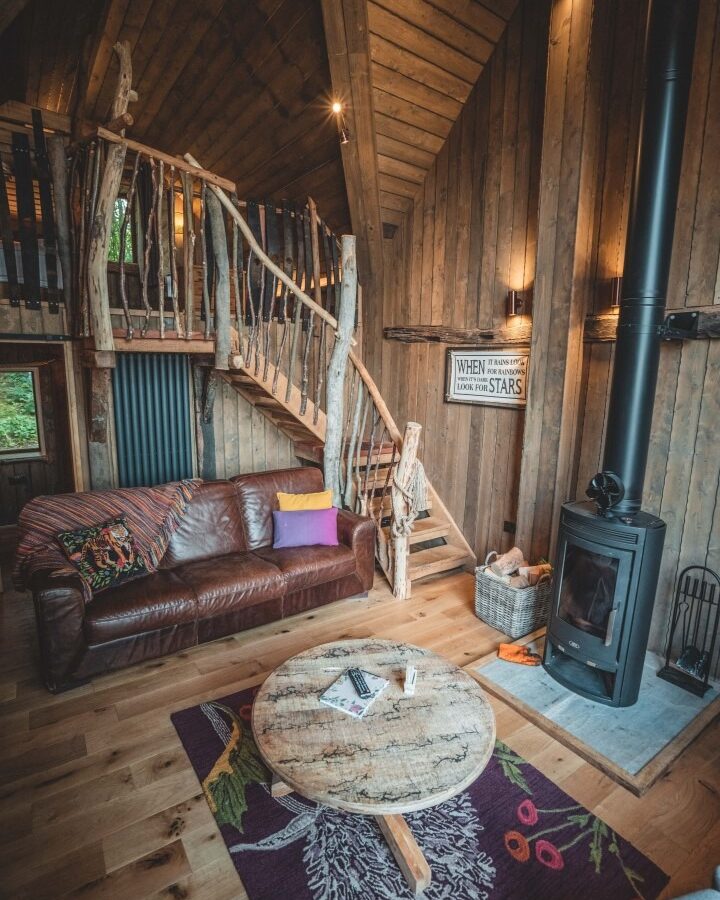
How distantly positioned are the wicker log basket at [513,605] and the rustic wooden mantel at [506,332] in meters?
1.62

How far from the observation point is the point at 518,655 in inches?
115

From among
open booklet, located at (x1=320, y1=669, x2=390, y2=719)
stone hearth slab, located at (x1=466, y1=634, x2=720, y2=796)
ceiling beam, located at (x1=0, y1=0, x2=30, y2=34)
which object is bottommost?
stone hearth slab, located at (x1=466, y1=634, x2=720, y2=796)

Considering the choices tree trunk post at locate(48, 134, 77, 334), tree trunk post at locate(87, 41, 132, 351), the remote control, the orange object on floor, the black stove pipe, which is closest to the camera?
the remote control

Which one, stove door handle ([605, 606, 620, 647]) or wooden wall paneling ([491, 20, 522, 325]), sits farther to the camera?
wooden wall paneling ([491, 20, 522, 325])

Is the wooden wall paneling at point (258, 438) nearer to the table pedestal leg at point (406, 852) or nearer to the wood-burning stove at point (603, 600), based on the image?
the wood-burning stove at point (603, 600)

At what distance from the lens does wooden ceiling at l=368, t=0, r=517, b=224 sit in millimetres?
3512

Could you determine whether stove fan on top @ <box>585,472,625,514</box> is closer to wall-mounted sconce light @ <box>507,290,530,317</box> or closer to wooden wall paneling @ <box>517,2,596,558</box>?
wooden wall paneling @ <box>517,2,596,558</box>

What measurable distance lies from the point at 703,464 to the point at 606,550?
2.64 ft

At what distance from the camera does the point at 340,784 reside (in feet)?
5.02

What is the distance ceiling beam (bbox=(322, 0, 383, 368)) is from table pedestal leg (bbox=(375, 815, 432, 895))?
4.19 metres

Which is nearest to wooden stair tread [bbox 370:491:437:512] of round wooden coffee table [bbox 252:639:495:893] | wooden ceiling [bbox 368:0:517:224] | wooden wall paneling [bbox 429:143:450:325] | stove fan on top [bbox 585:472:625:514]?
wooden wall paneling [bbox 429:143:450:325]

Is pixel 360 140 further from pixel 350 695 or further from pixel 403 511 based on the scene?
pixel 350 695

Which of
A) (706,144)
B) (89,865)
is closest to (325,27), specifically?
(706,144)

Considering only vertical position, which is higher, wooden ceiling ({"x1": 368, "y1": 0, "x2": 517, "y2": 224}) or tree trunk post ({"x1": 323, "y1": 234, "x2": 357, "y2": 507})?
wooden ceiling ({"x1": 368, "y1": 0, "x2": 517, "y2": 224})
